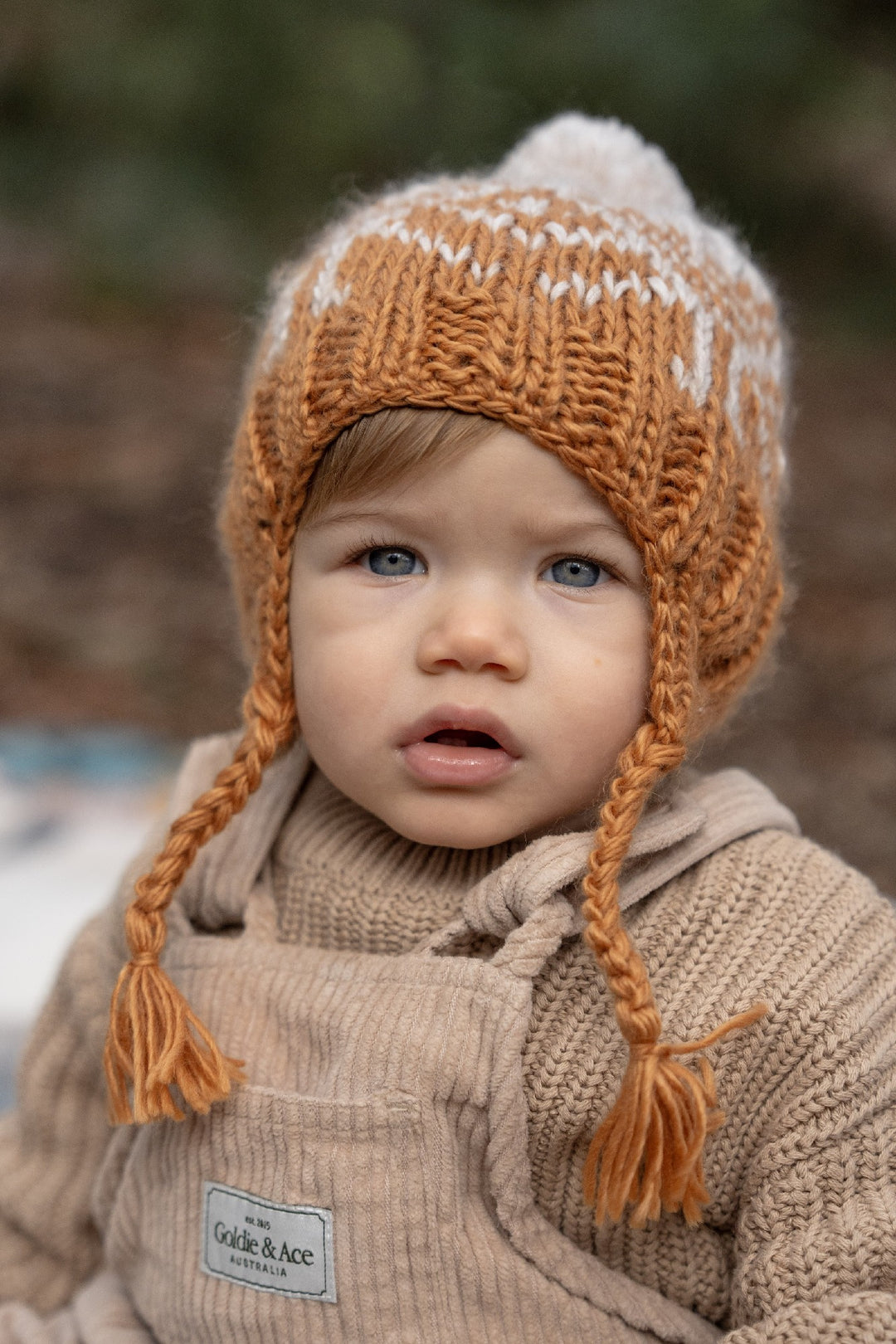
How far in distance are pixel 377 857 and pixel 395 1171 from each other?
279 millimetres

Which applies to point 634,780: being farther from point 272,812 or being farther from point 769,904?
point 272,812

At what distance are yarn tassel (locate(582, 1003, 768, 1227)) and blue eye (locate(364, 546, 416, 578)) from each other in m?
0.42

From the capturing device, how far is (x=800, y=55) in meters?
5.16

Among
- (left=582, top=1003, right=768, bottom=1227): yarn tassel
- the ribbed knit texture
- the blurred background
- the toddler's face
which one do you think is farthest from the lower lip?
the blurred background

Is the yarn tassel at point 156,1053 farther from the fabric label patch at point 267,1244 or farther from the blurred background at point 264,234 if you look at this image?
the blurred background at point 264,234

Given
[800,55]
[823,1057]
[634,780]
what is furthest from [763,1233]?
[800,55]

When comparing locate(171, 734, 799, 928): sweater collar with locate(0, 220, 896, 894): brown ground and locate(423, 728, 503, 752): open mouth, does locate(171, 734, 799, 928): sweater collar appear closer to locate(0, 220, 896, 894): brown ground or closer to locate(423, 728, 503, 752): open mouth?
locate(423, 728, 503, 752): open mouth

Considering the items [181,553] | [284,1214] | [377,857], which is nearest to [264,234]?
[181,553]

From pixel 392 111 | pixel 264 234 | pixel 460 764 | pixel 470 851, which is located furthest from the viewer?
pixel 264 234

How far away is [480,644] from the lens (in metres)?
1.10

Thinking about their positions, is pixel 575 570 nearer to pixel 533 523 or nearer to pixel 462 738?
pixel 533 523

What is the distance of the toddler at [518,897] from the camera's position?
3.65ft

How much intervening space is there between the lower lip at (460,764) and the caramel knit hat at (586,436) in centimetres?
9

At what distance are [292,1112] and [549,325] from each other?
0.66 m
